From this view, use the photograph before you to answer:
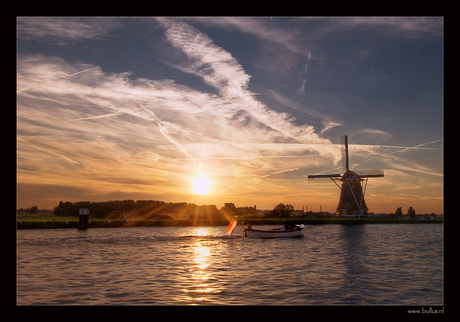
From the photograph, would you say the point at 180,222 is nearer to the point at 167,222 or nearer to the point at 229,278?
the point at 167,222

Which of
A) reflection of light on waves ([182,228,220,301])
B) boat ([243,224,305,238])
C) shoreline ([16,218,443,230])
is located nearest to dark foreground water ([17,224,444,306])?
reflection of light on waves ([182,228,220,301])

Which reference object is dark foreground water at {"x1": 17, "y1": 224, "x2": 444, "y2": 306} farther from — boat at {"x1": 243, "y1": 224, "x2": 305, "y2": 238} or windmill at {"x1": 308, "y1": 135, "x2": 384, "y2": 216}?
windmill at {"x1": 308, "y1": 135, "x2": 384, "y2": 216}

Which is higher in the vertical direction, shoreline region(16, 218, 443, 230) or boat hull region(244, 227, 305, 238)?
boat hull region(244, 227, 305, 238)

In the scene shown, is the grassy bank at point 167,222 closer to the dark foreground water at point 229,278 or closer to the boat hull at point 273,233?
the boat hull at point 273,233

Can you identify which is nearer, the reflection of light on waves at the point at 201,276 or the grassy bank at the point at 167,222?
the reflection of light on waves at the point at 201,276

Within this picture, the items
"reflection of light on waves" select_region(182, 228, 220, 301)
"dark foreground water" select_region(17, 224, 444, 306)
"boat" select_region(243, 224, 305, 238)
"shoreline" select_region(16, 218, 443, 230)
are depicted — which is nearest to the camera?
"dark foreground water" select_region(17, 224, 444, 306)

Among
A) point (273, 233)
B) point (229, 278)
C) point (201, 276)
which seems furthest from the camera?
point (273, 233)

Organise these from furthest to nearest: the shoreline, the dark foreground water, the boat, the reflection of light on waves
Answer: the shoreline, the boat, the reflection of light on waves, the dark foreground water

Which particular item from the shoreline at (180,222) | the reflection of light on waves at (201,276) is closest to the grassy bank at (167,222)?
the shoreline at (180,222)

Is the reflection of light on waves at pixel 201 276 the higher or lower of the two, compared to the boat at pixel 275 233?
higher

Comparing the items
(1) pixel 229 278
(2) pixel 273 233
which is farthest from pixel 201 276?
(2) pixel 273 233

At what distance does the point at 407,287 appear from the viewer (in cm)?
2152
